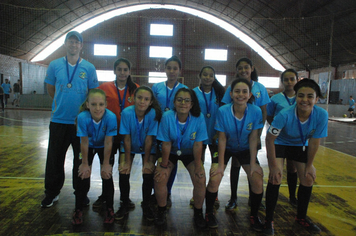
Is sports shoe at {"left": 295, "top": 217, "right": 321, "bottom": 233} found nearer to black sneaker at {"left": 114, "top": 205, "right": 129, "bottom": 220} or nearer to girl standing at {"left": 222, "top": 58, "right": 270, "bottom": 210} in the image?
girl standing at {"left": 222, "top": 58, "right": 270, "bottom": 210}

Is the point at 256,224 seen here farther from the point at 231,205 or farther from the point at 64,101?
the point at 64,101

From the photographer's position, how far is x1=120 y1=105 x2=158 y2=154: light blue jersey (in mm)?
2367

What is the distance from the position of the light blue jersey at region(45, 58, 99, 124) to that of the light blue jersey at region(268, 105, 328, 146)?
6.73 feet

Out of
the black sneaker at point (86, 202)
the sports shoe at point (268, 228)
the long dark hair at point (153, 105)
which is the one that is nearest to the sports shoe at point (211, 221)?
the sports shoe at point (268, 228)

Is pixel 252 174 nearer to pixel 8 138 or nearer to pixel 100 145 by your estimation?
pixel 100 145

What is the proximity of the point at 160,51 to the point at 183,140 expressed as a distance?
19.2m

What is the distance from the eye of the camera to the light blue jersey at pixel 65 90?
2.51 m

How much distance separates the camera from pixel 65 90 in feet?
8.25

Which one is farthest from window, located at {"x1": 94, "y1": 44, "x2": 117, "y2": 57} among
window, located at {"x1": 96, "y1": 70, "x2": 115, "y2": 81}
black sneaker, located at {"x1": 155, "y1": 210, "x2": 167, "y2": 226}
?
black sneaker, located at {"x1": 155, "y1": 210, "x2": 167, "y2": 226}

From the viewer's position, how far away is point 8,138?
582 centimetres

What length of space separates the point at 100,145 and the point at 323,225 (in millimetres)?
2413

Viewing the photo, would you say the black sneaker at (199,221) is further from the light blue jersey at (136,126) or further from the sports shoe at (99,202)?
the sports shoe at (99,202)

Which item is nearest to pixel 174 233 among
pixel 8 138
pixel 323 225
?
pixel 323 225

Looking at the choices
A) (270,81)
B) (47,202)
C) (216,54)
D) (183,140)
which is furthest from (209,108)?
(270,81)
